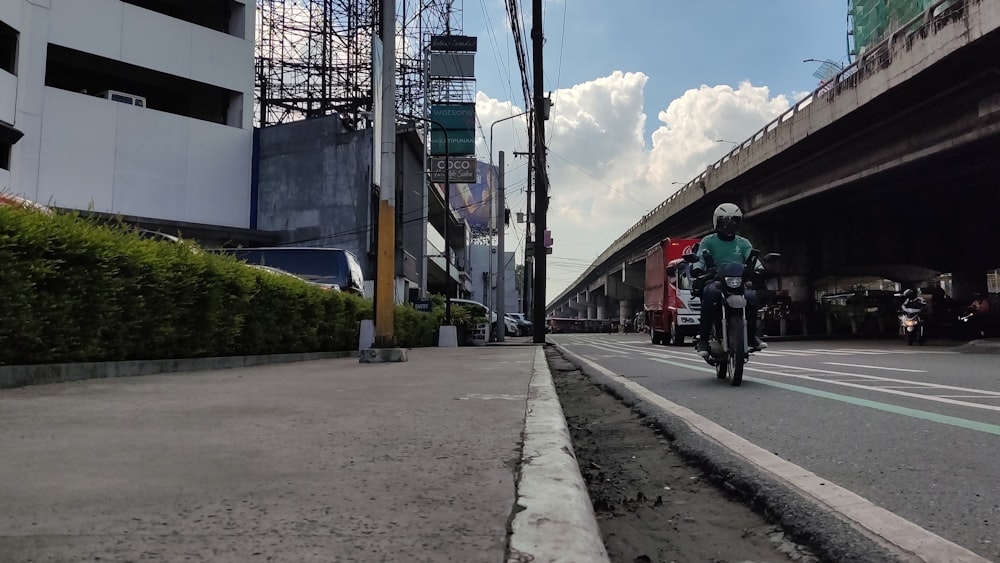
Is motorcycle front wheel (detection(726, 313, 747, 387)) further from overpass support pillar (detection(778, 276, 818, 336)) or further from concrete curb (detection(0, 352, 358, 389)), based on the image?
overpass support pillar (detection(778, 276, 818, 336))

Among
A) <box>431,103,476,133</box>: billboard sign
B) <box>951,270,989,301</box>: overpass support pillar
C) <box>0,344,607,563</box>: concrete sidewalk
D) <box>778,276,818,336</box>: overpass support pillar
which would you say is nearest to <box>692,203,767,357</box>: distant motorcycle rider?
<box>0,344,607,563</box>: concrete sidewalk

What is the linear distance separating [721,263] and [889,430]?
11.3 ft

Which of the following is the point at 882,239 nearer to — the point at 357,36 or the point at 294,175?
the point at 294,175

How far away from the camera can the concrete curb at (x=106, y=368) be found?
565cm

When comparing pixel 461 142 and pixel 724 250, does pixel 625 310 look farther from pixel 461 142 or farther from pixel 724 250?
pixel 724 250

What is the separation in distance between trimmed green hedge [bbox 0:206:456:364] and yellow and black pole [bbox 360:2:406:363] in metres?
1.31

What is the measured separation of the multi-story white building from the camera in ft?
78.2

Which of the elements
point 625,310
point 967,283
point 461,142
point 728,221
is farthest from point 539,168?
point 625,310

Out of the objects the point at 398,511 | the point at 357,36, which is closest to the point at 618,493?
the point at 398,511

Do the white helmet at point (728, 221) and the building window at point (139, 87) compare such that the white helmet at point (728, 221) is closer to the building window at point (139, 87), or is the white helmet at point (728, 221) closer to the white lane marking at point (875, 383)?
the white lane marking at point (875, 383)

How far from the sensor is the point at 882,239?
109 ft

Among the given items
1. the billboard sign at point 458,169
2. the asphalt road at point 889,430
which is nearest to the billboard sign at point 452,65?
the billboard sign at point 458,169

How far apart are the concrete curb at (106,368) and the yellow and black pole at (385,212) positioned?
1745 millimetres

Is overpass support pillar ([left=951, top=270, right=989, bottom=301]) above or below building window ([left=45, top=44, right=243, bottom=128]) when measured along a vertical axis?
below
